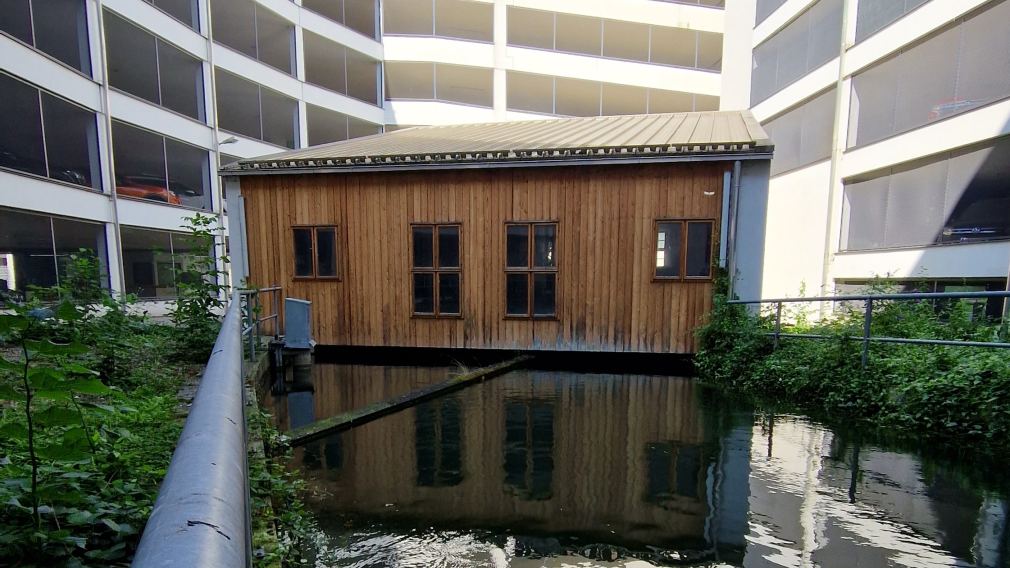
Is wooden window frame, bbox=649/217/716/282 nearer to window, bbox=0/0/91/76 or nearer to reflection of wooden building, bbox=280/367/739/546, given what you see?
reflection of wooden building, bbox=280/367/739/546

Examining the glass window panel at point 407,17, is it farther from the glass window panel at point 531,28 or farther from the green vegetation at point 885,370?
the green vegetation at point 885,370

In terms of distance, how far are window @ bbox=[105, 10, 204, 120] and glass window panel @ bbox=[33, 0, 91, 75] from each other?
1004 millimetres

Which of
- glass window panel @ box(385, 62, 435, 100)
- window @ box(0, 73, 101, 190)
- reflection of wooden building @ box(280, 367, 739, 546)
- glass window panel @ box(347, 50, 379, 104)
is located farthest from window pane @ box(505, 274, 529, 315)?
glass window panel @ box(347, 50, 379, 104)

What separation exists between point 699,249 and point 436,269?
4492mm

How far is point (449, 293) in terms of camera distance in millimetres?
7859

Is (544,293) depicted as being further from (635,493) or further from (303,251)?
(635,493)

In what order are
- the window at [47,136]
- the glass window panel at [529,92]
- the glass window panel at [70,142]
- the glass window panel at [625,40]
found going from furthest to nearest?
1. the glass window panel at [625,40]
2. the glass window panel at [529,92]
3. the glass window panel at [70,142]
4. the window at [47,136]

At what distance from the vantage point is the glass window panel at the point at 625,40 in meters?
23.5

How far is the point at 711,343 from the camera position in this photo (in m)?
6.90

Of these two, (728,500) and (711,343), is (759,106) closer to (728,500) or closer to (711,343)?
(711,343)

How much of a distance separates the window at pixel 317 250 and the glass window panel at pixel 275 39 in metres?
16.4

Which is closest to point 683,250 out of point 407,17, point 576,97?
point 576,97

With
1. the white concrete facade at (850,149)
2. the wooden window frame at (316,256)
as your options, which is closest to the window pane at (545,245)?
the wooden window frame at (316,256)

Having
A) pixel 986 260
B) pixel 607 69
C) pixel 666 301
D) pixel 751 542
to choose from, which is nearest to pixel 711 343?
pixel 666 301
